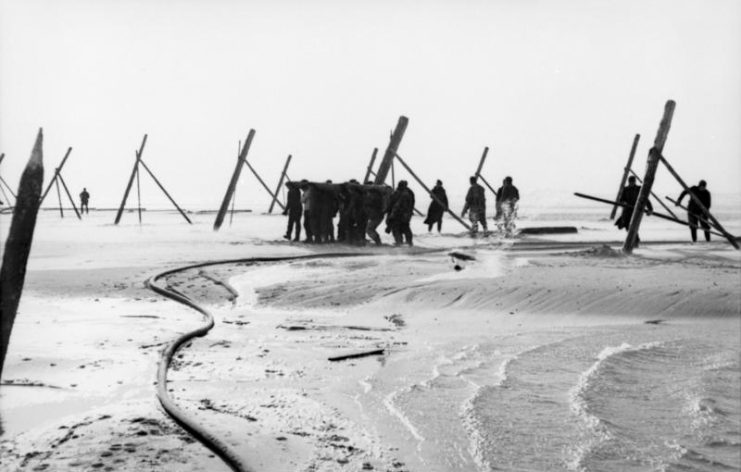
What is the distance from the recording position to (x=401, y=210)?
1838 centimetres

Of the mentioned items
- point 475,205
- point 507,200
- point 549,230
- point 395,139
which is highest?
point 395,139

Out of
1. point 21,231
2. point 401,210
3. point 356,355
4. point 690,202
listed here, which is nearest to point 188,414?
point 21,231

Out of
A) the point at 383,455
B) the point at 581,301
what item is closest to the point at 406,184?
the point at 581,301

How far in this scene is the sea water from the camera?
3967 millimetres

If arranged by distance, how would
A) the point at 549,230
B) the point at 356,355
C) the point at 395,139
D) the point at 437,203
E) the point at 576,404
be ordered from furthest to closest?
the point at 437,203 → the point at 549,230 → the point at 395,139 → the point at 356,355 → the point at 576,404

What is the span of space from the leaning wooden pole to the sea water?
1884 millimetres

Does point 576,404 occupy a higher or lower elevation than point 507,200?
lower

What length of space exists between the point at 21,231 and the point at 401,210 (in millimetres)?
14976

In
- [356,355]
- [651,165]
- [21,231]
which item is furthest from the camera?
[651,165]

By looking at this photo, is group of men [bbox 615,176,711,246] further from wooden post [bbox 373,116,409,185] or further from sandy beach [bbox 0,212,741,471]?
wooden post [bbox 373,116,409,185]

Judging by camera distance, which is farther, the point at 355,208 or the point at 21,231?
the point at 355,208

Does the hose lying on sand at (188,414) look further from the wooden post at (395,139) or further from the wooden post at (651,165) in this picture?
the wooden post at (395,139)

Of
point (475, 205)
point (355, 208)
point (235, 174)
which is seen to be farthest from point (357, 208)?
point (235, 174)

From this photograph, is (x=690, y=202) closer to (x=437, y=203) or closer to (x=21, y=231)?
(x=437, y=203)
